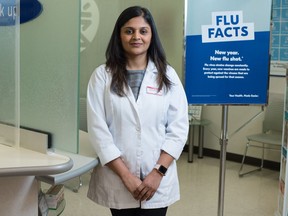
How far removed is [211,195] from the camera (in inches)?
155

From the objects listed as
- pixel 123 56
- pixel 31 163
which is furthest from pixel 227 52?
pixel 31 163

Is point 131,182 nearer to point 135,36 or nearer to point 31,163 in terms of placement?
point 31,163

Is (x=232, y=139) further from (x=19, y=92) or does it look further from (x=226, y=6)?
(x=19, y=92)

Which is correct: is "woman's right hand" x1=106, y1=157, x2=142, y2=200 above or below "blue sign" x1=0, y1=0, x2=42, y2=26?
below

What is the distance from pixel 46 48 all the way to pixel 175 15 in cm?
140

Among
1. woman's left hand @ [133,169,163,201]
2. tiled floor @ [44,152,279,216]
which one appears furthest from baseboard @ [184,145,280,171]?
woman's left hand @ [133,169,163,201]

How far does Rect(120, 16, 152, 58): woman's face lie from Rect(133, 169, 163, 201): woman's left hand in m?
0.51

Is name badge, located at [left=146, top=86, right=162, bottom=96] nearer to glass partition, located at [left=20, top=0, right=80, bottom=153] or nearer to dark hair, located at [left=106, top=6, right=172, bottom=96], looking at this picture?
dark hair, located at [left=106, top=6, right=172, bottom=96]

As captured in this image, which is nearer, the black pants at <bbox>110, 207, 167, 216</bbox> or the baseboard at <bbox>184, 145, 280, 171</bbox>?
the black pants at <bbox>110, 207, 167, 216</bbox>

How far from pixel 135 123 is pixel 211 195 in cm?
240

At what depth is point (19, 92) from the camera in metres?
1.76

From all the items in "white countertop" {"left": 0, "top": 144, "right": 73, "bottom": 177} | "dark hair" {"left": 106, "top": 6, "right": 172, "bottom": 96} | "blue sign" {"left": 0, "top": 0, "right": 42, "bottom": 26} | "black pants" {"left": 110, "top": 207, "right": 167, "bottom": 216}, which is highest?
"blue sign" {"left": 0, "top": 0, "right": 42, "bottom": 26}

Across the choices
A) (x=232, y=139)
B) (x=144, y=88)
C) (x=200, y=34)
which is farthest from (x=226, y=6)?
(x=232, y=139)

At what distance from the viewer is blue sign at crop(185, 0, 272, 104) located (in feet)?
8.18
